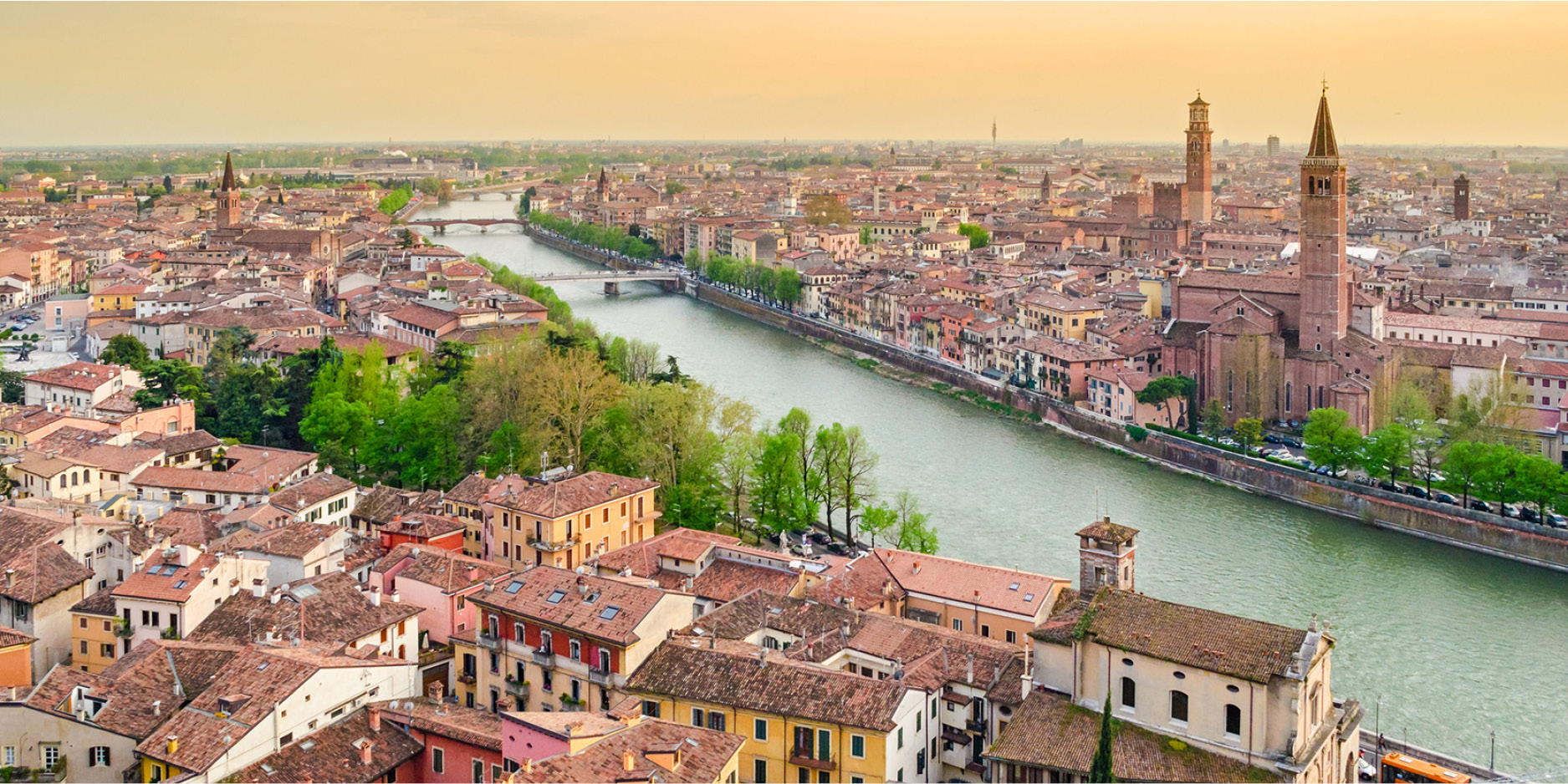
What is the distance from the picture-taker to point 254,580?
7.60 m

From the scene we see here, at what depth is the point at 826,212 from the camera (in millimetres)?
36344

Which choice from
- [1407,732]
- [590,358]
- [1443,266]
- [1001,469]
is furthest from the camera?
[1443,266]

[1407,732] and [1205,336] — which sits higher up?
[1205,336]

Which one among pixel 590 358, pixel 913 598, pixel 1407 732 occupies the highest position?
pixel 590 358

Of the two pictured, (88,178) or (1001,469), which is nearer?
(1001,469)

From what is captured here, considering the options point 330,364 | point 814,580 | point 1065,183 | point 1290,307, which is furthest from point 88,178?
point 814,580

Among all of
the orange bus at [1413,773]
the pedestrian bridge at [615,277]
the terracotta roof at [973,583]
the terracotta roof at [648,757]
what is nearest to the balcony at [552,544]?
the terracotta roof at [973,583]

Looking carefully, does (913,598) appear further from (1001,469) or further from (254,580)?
(1001,469)

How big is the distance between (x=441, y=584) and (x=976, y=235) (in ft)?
81.1

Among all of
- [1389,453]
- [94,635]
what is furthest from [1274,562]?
[94,635]

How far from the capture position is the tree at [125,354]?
15.0m

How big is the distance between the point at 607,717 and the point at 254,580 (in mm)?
3011

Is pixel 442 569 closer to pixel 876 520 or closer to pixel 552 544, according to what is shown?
pixel 552 544

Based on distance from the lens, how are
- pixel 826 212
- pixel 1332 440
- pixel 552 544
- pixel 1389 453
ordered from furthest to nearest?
pixel 826 212 → pixel 1332 440 → pixel 1389 453 → pixel 552 544
